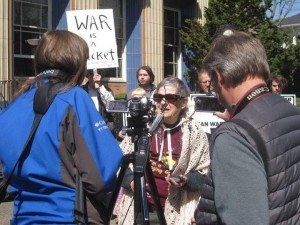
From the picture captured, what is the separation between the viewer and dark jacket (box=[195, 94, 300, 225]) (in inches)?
72.8

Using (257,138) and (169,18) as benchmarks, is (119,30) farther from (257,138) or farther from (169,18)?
(257,138)

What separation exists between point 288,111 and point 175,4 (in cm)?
1504

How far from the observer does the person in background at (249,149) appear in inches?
70.0

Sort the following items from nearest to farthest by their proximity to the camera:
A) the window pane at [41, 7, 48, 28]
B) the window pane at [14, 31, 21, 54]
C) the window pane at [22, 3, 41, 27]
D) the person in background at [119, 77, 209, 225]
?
the person in background at [119, 77, 209, 225] < the window pane at [14, 31, 21, 54] < the window pane at [22, 3, 41, 27] < the window pane at [41, 7, 48, 28]

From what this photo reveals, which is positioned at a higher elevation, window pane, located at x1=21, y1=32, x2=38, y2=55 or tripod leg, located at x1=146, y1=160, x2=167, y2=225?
window pane, located at x1=21, y1=32, x2=38, y2=55

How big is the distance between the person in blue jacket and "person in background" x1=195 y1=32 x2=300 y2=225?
0.61 meters

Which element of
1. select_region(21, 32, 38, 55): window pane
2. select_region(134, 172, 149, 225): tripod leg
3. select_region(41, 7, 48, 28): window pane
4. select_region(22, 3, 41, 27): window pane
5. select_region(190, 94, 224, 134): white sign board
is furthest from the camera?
select_region(41, 7, 48, 28): window pane

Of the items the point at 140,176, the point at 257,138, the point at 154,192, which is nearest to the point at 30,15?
the point at 154,192

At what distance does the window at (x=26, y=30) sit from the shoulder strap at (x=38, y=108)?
9.18 meters

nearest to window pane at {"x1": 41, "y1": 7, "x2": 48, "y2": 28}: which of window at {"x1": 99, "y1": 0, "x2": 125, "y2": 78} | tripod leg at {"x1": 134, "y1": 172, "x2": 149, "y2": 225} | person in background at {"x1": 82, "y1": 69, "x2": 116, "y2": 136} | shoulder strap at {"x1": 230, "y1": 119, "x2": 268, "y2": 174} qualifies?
window at {"x1": 99, "y1": 0, "x2": 125, "y2": 78}

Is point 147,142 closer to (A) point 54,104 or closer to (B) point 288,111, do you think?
(A) point 54,104

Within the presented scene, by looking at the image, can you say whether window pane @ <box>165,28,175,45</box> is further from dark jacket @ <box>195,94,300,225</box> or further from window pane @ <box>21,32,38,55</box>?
dark jacket @ <box>195,94,300,225</box>

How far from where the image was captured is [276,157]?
1864 millimetres

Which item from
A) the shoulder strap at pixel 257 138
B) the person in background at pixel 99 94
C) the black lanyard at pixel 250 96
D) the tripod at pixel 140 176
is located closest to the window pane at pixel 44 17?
the person in background at pixel 99 94
